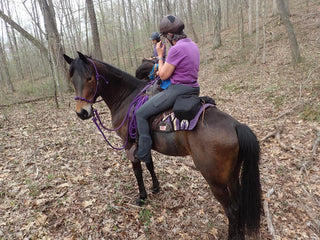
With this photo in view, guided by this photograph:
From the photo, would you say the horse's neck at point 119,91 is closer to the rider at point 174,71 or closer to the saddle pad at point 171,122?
the rider at point 174,71

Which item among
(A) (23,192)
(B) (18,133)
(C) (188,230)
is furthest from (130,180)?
(B) (18,133)

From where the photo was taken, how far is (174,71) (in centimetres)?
270

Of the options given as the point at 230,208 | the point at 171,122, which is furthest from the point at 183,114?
the point at 230,208

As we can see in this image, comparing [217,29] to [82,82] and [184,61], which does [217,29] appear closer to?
[184,61]

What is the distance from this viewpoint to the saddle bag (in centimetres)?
251

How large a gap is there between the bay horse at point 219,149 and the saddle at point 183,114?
0.08m

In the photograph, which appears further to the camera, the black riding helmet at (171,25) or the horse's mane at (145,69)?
the horse's mane at (145,69)

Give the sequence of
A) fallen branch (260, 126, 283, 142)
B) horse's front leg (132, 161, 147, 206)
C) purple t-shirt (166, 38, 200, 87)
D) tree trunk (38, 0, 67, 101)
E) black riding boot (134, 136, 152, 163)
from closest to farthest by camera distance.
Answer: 1. purple t-shirt (166, 38, 200, 87)
2. black riding boot (134, 136, 152, 163)
3. horse's front leg (132, 161, 147, 206)
4. fallen branch (260, 126, 283, 142)
5. tree trunk (38, 0, 67, 101)

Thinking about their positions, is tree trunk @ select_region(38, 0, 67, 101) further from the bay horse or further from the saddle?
the saddle

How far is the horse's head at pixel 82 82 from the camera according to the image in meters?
2.89

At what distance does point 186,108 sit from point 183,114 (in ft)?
0.30

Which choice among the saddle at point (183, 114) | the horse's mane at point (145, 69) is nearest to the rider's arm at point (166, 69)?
the saddle at point (183, 114)

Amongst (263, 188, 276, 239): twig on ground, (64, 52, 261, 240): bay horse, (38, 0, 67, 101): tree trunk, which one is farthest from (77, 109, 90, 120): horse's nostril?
(38, 0, 67, 101): tree trunk

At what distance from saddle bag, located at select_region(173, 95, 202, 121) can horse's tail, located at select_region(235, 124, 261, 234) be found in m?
0.59
